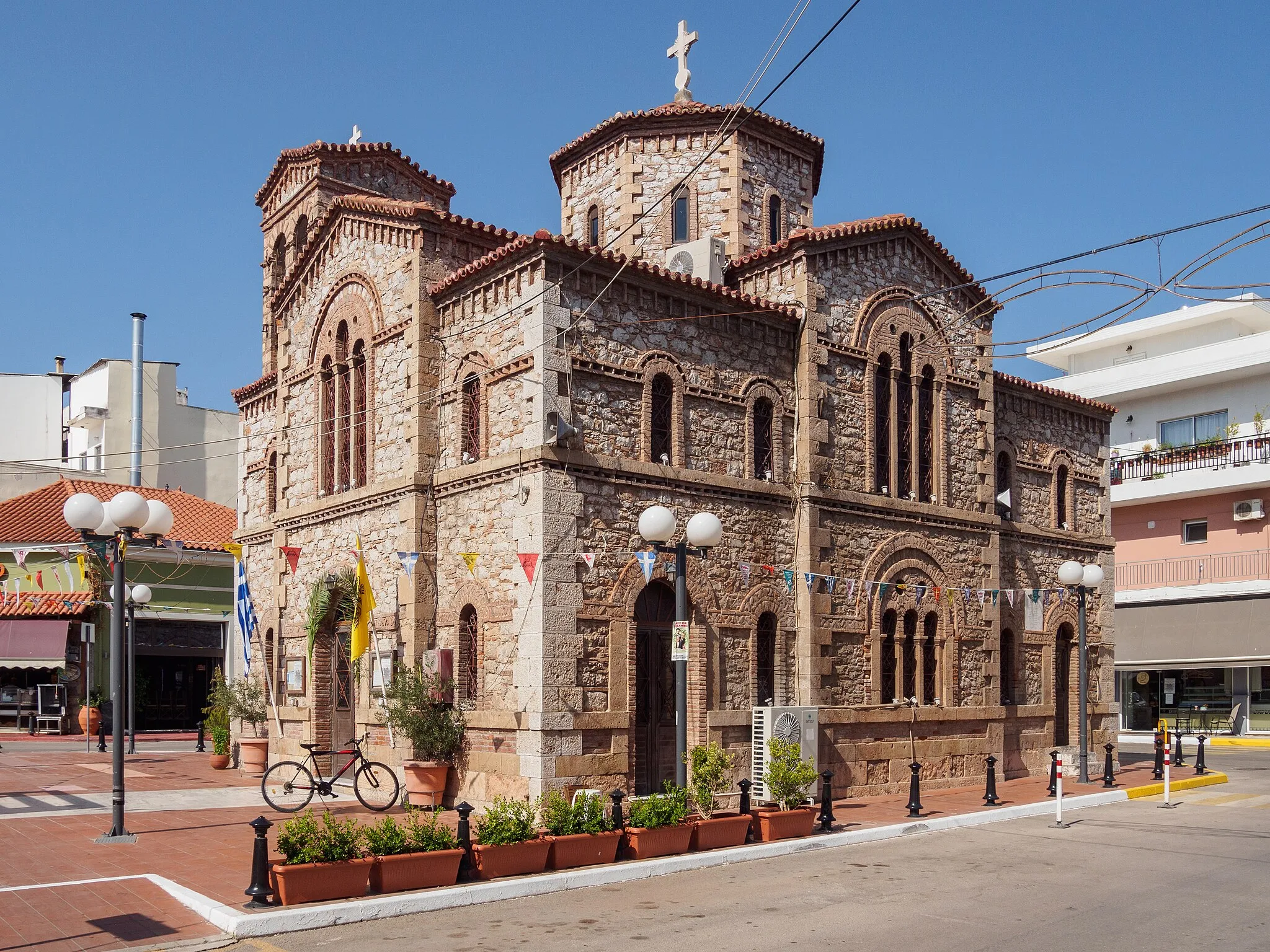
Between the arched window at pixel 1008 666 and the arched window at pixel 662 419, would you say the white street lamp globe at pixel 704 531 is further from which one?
the arched window at pixel 1008 666

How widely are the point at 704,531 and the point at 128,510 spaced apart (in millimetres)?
7008

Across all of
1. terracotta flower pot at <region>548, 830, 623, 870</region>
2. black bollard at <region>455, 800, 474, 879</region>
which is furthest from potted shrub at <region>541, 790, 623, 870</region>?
black bollard at <region>455, 800, 474, 879</region>

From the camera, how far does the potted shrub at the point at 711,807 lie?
1355cm

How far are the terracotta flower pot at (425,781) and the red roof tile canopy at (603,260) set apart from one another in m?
6.97

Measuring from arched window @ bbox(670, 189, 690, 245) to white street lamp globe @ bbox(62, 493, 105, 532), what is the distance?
483 inches

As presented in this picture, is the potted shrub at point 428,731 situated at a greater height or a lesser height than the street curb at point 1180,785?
greater

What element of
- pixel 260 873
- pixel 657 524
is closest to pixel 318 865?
pixel 260 873

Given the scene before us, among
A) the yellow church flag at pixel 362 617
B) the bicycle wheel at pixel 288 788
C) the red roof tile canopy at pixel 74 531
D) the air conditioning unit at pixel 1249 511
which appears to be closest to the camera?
the bicycle wheel at pixel 288 788

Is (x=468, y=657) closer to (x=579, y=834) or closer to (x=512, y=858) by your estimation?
(x=579, y=834)

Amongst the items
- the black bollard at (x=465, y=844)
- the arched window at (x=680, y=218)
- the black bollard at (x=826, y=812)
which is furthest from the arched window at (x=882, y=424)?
the black bollard at (x=465, y=844)

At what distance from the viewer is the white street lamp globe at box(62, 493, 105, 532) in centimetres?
1440

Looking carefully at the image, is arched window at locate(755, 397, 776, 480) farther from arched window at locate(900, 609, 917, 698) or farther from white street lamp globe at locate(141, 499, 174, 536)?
white street lamp globe at locate(141, 499, 174, 536)

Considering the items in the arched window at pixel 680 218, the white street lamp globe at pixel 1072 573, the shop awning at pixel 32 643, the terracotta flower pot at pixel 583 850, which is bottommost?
the terracotta flower pot at pixel 583 850

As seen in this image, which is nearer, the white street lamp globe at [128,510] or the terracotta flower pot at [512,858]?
the terracotta flower pot at [512,858]
